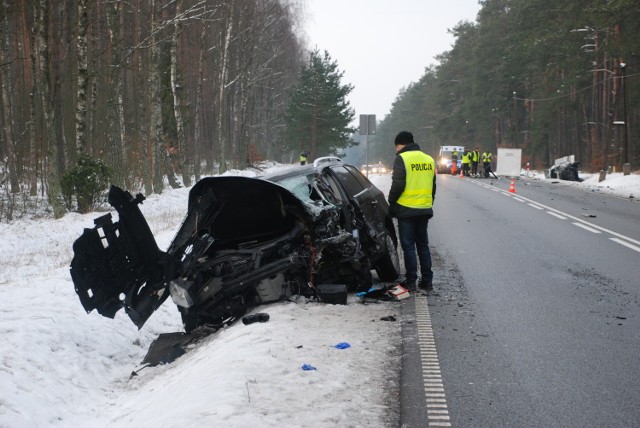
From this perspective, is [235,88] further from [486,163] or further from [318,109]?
[486,163]

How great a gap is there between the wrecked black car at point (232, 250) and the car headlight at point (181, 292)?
0.01 m

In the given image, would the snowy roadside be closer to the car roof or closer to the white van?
the car roof

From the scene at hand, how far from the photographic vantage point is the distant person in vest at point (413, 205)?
786cm

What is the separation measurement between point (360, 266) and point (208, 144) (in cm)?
4322

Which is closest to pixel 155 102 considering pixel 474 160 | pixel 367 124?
pixel 367 124

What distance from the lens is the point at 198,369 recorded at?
5.07 m

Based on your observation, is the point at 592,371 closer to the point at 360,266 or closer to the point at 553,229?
the point at 360,266

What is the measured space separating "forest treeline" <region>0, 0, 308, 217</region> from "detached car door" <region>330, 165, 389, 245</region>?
10.2 metres

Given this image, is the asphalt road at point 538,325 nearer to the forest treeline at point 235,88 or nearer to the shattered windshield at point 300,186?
the shattered windshield at point 300,186

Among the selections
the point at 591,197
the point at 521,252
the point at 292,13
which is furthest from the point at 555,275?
the point at 292,13

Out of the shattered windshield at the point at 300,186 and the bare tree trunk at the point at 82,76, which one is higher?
the bare tree trunk at the point at 82,76

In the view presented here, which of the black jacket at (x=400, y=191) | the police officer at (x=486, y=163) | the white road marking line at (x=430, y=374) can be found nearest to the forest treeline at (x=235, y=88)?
the police officer at (x=486, y=163)

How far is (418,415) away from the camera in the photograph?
3.95 meters

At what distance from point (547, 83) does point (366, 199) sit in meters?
53.7
